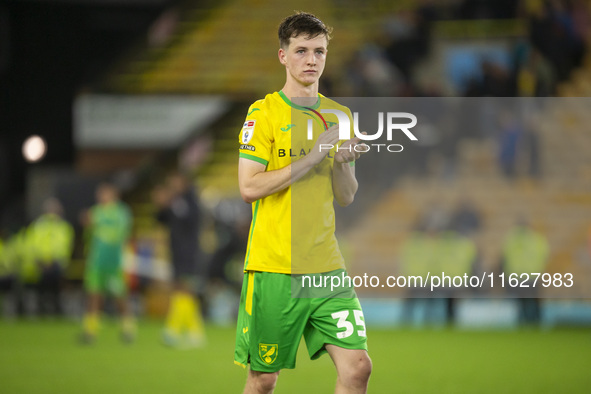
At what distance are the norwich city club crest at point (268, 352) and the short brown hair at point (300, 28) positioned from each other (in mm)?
1416

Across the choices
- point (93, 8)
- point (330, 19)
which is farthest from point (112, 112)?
point (330, 19)

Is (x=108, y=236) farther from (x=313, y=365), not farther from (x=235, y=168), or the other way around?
(x=235, y=168)

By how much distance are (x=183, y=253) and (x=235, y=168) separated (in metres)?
7.19

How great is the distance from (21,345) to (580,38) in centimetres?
1153

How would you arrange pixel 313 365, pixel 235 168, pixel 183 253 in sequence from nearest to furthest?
pixel 313 365 → pixel 183 253 → pixel 235 168

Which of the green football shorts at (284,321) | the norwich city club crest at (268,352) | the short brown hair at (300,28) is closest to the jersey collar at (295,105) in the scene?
the short brown hair at (300,28)

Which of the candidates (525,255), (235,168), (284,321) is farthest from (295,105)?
(235,168)

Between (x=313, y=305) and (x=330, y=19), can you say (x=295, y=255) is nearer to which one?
(x=313, y=305)

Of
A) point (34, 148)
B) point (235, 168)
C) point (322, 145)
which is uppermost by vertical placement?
point (34, 148)

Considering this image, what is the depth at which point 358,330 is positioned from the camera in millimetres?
4254

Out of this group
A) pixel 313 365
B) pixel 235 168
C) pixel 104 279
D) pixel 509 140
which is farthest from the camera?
pixel 235 168

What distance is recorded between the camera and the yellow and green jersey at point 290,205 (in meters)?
4.30

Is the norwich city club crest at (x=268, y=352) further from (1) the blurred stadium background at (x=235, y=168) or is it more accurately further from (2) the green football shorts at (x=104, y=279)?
(2) the green football shorts at (x=104, y=279)

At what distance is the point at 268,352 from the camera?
429 cm
